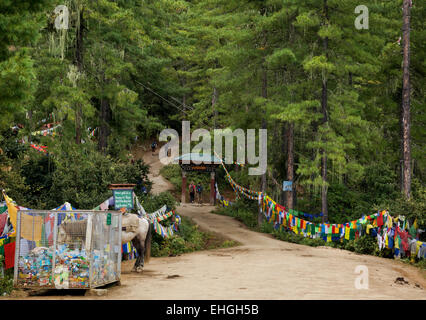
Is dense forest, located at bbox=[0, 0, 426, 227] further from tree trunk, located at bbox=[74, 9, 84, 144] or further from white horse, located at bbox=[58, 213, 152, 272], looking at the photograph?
white horse, located at bbox=[58, 213, 152, 272]

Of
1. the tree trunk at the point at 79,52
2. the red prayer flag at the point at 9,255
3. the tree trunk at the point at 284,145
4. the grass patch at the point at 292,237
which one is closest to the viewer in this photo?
the red prayer flag at the point at 9,255

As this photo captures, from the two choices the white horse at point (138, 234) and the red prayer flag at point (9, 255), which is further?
the white horse at point (138, 234)

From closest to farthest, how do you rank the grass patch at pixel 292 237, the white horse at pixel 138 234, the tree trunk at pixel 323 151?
the white horse at pixel 138 234 < the grass patch at pixel 292 237 < the tree trunk at pixel 323 151

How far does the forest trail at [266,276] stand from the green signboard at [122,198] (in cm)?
208

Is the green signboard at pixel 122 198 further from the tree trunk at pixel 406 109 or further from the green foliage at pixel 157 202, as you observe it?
the tree trunk at pixel 406 109

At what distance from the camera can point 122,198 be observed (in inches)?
740

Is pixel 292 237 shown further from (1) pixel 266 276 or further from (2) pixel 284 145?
(1) pixel 266 276

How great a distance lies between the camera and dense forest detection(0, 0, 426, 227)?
78.1 ft

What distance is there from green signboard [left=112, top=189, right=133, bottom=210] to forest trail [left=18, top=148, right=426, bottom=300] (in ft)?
6.82

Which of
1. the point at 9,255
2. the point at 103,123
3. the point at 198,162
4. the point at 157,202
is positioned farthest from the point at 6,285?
the point at 198,162

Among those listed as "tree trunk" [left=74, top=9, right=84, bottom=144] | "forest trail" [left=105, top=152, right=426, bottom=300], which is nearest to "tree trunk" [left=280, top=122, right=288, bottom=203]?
"forest trail" [left=105, top=152, right=426, bottom=300]

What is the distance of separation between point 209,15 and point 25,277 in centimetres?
2284

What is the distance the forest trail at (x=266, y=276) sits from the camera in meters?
13.2

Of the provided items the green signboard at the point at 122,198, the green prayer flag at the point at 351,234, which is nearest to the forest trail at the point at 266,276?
the green prayer flag at the point at 351,234
